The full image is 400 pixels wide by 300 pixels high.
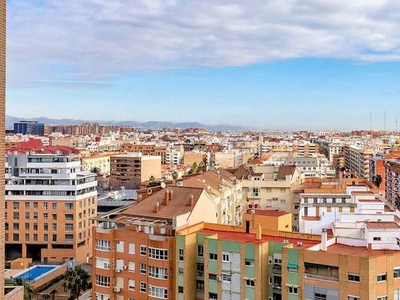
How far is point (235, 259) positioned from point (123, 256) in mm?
7861

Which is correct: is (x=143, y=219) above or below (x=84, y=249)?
above

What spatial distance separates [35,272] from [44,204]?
9.46 meters

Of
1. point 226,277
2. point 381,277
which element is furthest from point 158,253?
point 381,277

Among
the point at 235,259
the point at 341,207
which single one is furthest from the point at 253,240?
the point at 341,207

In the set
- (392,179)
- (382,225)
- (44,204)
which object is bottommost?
(44,204)

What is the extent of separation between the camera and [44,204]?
56.4 m

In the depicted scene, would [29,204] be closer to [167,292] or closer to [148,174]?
[167,292]

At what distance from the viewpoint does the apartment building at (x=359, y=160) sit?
12056 cm

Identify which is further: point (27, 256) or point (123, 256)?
point (27, 256)

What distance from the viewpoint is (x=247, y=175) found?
58.8 meters

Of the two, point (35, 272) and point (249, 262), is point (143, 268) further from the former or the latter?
point (35, 272)

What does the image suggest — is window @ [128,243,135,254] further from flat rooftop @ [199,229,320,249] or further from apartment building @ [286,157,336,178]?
apartment building @ [286,157,336,178]

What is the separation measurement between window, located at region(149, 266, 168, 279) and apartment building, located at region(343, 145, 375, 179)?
314 ft

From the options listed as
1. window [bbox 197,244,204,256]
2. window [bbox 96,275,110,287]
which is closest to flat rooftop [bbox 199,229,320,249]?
window [bbox 197,244,204,256]
